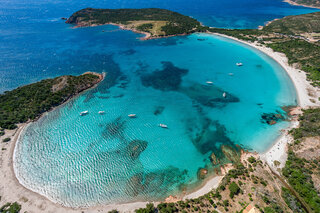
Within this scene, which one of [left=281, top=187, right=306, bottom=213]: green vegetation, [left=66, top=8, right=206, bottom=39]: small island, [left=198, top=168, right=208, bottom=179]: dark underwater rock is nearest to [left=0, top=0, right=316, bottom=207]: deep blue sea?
[left=198, top=168, right=208, bottom=179]: dark underwater rock

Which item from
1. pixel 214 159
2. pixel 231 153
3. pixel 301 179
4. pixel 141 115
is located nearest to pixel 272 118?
pixel 231 153

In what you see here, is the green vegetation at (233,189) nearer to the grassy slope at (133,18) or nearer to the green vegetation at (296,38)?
the green vegetation at (296,38)

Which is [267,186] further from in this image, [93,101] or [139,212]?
[93,101]

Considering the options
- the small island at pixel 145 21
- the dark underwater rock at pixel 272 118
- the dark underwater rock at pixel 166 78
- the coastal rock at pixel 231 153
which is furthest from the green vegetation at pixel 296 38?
the dark underwater rock at pixel 166 78

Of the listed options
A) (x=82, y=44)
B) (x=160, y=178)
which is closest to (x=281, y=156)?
(x=160, y=178)

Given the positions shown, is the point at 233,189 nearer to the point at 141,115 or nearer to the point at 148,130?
the point at 148,130

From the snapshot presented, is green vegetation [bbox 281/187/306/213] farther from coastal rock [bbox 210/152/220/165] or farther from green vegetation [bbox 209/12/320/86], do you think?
green vegetation [bbox 209/12/320/86]
